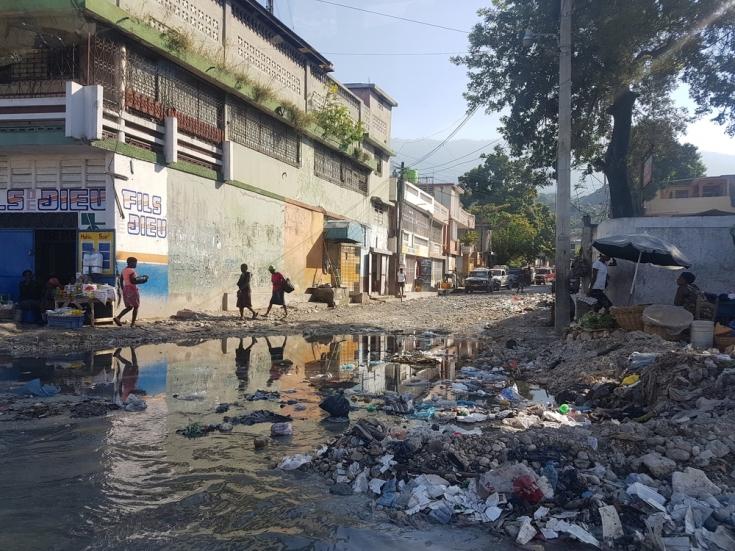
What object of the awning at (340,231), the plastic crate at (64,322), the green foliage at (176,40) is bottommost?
the plastic crate at (64,322)

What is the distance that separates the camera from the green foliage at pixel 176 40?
16047mm

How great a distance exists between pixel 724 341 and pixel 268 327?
11.0 meters

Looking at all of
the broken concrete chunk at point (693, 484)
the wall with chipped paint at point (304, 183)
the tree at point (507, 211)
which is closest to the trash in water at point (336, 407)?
the broken concrete chunk at point (693, 484)

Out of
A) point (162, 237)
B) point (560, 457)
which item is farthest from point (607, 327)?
point (162, 237)

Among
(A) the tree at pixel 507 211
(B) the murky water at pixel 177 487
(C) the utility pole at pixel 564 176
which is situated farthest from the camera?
(A) the tree at pixel 507 211

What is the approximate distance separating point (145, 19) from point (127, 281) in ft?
23.6

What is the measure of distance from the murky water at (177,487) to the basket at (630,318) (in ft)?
15.8

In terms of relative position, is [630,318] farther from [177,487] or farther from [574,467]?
[177,487]

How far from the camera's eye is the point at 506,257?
60625mm

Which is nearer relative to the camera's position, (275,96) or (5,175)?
(5,175)

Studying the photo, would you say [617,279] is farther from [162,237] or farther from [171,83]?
[171,83]

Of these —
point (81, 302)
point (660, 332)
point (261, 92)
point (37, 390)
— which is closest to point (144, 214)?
point (81, 302)

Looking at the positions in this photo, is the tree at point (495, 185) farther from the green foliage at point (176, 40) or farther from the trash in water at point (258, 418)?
the trash in water at point (258, 418)

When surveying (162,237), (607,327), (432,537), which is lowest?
(432,537)
